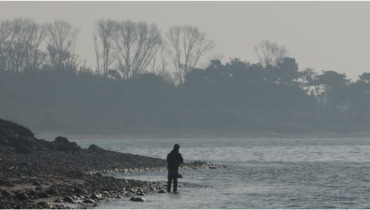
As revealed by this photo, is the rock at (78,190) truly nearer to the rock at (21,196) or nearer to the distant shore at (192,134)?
the rock at (21,196)

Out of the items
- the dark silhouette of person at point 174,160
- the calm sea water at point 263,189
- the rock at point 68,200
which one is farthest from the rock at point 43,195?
the dark silhouette of person at point 174,160

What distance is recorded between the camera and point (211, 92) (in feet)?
540

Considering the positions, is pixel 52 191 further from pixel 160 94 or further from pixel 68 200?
pixel 160 94

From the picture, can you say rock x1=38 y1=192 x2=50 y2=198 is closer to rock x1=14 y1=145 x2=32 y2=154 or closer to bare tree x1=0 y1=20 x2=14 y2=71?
rock x1=14 y1=145 x2=32 y2=154

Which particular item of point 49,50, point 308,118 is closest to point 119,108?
point 49,50

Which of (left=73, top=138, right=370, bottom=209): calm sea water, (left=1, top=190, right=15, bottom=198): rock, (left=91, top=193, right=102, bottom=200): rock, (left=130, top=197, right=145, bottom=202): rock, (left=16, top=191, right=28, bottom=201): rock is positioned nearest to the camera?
(left=16, top=191, right=28, bottom=201): rock

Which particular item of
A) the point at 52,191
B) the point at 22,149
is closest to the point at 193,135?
the point at 22,149

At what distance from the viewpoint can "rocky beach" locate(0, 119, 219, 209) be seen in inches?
1314

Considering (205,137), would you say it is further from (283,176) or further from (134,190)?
(134,190)

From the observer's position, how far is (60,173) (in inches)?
1770

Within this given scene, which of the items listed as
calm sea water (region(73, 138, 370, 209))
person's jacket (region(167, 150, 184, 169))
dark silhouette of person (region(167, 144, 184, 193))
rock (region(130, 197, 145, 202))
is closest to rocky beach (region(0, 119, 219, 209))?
rock (region(130, 197, 145, 202))

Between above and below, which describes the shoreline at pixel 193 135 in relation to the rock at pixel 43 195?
above

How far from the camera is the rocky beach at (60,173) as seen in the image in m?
33.4

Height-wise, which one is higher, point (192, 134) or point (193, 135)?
point (192, 134)
